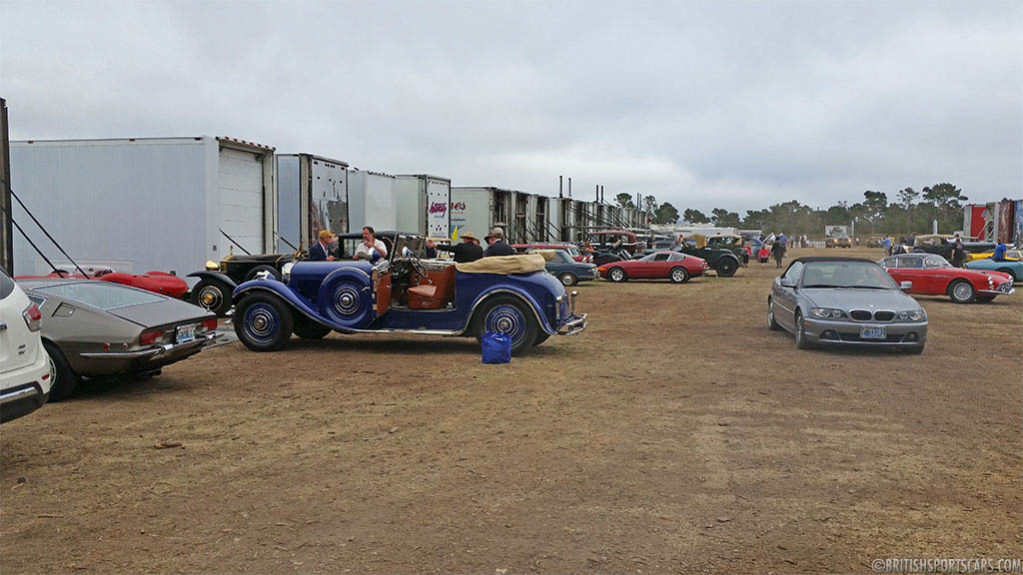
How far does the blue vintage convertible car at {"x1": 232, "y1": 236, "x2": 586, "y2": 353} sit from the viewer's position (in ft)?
38.0

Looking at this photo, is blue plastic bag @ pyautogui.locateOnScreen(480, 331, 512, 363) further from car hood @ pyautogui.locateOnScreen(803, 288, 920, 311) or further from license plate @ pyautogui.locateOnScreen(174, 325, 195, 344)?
car hood @ pyautogui.locateOnScreen(803, 288, 920, 311)

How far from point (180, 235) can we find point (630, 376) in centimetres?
1000

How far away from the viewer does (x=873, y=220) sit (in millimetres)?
118000

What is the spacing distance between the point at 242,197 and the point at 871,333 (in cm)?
1189

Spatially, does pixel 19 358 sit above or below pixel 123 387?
above

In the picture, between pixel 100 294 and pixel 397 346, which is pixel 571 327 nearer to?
pixel 397 346

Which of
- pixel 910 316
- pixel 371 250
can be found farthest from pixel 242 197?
pixel 910 316

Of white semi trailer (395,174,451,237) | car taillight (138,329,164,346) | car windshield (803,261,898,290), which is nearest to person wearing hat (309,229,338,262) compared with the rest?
car taillight (138,329,164,346)

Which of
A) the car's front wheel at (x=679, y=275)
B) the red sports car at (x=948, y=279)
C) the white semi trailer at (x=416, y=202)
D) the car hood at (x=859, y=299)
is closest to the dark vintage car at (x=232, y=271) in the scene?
the car hood at (x=859, y=299)

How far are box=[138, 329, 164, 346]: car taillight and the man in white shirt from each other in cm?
435

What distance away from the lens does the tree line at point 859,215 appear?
3848 inches

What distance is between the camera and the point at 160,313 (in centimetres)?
884

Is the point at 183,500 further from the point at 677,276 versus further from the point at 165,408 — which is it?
the point at 677,276

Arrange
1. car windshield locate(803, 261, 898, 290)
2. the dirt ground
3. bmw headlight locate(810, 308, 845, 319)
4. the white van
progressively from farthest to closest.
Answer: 1. car windshield locate(803, 261, 898, 290)
2. bmw headlight locate(810, 308, 845, 319)
3. the white van
4. the dirt ground
